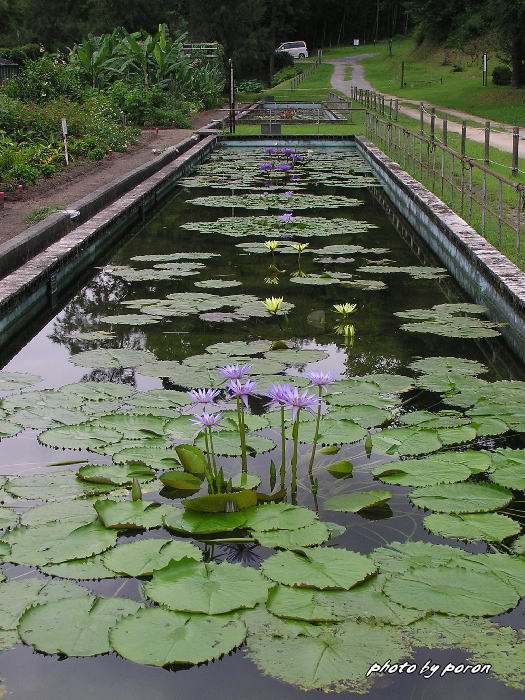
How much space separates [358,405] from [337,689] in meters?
2.43

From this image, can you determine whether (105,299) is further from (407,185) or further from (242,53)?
(242,53)

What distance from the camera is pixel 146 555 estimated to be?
332 centimetres

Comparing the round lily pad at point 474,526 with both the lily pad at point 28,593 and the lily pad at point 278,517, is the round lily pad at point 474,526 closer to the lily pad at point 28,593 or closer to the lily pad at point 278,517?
the lily pad at point 278,517

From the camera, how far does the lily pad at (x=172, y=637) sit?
2689 mm

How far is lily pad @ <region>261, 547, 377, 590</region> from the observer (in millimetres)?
3105

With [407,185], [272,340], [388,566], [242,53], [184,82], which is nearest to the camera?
[388,566]

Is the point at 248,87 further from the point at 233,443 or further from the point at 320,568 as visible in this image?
the point at 320,568

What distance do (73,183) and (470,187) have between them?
6799mm

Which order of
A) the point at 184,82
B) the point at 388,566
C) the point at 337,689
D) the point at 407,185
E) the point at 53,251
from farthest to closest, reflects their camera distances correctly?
the point at 184,82, the point at 407,185, the point at 53,251, the point at 388,566, the point at 337,689

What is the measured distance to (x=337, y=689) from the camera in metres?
2.62

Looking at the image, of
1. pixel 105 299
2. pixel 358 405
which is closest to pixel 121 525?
pixel 358 405

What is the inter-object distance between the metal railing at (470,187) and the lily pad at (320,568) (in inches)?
208

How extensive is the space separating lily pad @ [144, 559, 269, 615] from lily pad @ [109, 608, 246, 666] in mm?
48

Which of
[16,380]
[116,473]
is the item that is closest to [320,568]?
[116,473]
